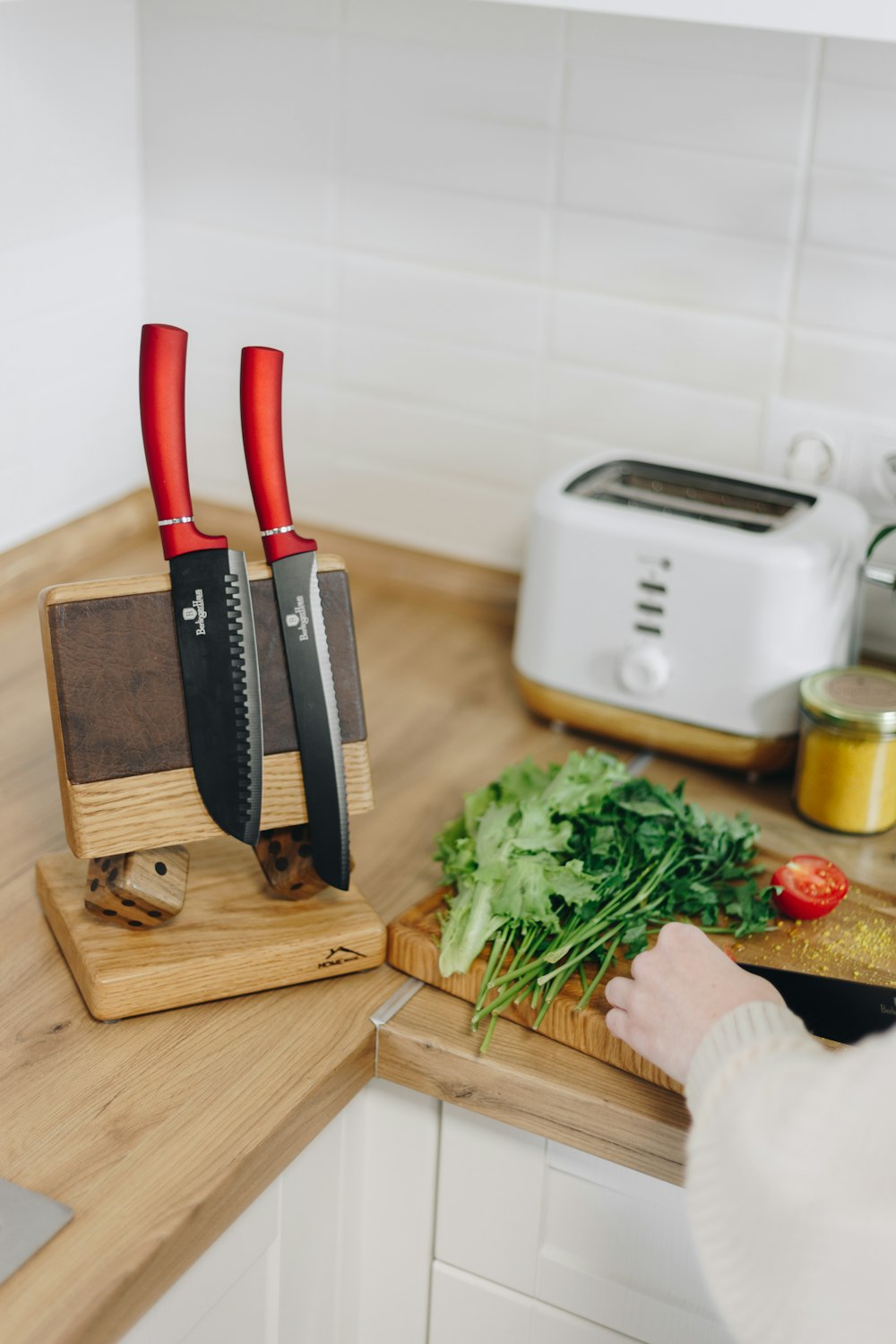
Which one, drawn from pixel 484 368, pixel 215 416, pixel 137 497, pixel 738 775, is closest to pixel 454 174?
pixel 484 368

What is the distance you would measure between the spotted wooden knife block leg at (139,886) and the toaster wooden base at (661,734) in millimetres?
455

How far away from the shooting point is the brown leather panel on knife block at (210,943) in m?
0.93

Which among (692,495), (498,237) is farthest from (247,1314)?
(498,237)

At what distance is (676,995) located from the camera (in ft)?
2.82

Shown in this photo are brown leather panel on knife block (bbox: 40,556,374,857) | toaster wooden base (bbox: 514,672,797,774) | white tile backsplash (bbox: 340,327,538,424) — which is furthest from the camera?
white tile backsplash (bbox: 340,327,538,424)

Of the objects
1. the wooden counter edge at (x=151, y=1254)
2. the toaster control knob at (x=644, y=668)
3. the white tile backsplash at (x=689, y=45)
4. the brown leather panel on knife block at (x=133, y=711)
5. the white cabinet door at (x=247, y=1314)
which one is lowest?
the white cabinet door at (x=247, y=1314)

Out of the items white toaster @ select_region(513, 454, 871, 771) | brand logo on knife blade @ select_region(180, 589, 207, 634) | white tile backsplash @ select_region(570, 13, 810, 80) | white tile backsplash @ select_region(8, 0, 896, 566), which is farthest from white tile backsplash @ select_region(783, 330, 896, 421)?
brand logo on knife blade @ select_region(180, 589, 207, 634)

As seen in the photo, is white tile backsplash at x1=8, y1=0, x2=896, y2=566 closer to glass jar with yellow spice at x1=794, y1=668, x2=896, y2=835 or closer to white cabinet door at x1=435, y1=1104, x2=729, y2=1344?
glass jar with yellow spice at x1=794, y1=668, x2=896, y2=835

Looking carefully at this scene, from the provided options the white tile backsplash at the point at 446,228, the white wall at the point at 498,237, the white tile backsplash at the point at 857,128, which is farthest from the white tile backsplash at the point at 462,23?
the white tile backsplash at the point at 857,128

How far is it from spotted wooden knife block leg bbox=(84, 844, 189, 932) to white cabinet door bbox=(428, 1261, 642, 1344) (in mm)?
338

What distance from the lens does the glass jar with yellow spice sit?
1.14 meters

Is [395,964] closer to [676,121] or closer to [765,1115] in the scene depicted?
[765,1115]

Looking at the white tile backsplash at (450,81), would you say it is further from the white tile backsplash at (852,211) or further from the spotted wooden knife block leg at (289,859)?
the spotted wooden knife block leg at (289,859)

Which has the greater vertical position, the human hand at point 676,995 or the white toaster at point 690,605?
the white toaster at point 690,605
